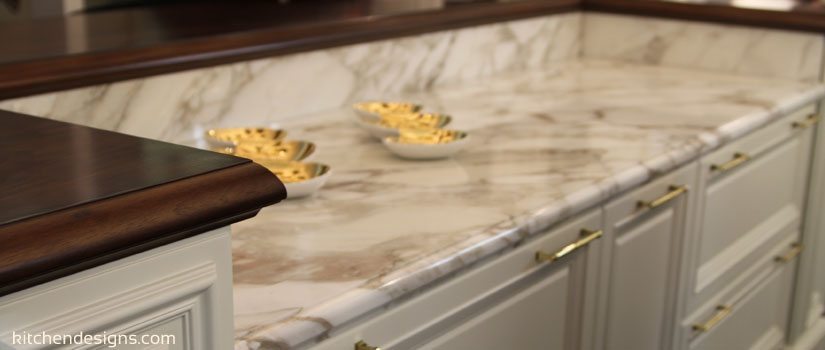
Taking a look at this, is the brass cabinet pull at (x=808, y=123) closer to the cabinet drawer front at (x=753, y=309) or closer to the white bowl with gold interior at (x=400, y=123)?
the cabinet drawer front at (x=753, y=309)

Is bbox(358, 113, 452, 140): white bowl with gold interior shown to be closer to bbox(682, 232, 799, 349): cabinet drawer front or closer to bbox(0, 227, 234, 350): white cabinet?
bbox(682, 232, 799, 349): cabinet drawer front

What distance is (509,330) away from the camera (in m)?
1.32

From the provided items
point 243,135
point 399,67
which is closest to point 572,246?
point 243,135

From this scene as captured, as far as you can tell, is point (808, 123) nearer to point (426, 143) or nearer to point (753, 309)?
point (753, 309)

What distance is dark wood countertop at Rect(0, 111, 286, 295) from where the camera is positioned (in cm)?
65

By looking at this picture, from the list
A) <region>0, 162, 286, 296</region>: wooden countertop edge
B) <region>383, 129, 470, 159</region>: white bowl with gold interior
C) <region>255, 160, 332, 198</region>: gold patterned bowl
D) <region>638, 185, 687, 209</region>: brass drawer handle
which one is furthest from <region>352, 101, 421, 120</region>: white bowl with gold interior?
<region>0, 162, 286, 296</region>: wooden countertop edge

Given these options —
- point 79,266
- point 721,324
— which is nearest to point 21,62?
point 79,266

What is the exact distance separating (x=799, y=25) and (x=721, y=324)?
2.30 ft

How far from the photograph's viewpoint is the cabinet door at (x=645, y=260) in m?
1.55

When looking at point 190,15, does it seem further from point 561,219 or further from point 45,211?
point 45,211

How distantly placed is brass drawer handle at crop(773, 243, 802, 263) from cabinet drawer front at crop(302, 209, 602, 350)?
0.90 m

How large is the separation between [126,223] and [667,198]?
3.75ft

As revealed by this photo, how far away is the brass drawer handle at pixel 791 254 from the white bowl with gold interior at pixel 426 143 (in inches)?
37.8

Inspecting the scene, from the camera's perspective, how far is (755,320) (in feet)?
7.29
